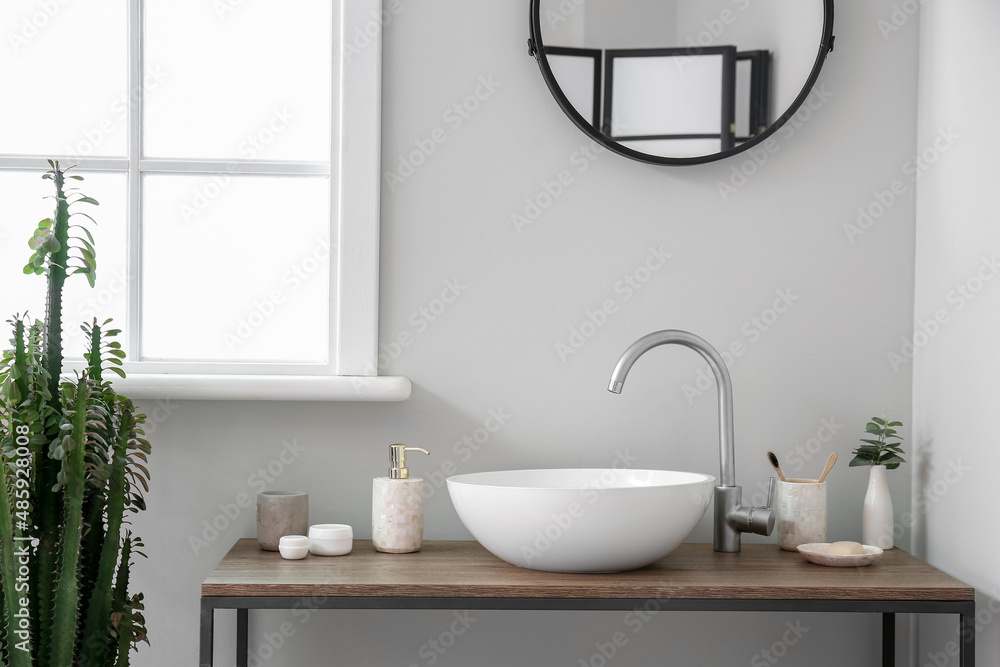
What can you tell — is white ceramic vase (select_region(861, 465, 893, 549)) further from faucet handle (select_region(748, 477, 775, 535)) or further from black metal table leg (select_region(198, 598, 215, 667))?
black metal table leg (select_region(198, 598, 215, 667))

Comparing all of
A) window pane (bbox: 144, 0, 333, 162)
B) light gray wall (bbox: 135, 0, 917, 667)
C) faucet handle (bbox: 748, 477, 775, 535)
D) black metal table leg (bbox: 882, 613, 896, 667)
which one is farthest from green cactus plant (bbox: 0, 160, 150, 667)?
black metal table leg (bbox: 882, 613, 896, 667)

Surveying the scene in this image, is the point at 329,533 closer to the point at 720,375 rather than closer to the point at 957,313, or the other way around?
the point at 720,375

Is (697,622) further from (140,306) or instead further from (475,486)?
(140,306)

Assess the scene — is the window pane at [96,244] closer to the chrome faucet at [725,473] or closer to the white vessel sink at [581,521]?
the white vessel sink at [581,521]

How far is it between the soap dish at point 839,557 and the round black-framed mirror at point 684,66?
732 millimetres

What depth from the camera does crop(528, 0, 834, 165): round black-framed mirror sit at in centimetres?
152

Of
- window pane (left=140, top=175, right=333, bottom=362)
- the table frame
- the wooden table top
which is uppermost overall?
window pane (left=140, top=175, right=333, bottom=362)

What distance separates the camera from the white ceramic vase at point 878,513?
1.41m

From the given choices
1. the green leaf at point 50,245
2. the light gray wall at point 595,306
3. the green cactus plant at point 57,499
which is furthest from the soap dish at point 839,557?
the green leaf at point 50,245

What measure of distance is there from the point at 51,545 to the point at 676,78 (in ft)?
4.38

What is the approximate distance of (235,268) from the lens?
161 centimetres

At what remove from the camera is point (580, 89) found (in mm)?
1521

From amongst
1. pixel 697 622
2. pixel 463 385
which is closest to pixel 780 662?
pixel 697 622

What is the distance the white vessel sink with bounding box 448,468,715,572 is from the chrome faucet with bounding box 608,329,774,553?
0.52ft
